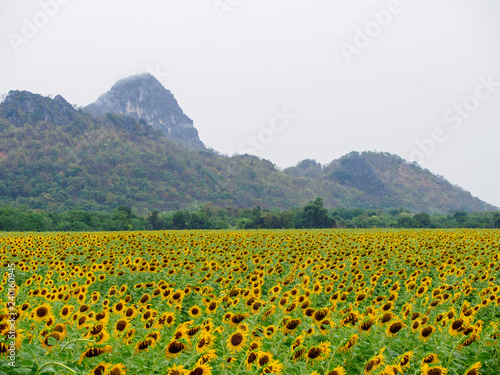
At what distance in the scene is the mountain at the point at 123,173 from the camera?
75625 mm

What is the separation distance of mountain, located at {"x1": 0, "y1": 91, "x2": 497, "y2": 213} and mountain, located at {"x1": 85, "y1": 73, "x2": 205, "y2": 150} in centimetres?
7412

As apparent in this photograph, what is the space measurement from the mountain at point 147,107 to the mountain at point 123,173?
243ft

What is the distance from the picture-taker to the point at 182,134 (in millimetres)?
195125

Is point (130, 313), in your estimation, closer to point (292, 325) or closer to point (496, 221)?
point (292, 325)

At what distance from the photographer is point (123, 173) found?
8825 cm

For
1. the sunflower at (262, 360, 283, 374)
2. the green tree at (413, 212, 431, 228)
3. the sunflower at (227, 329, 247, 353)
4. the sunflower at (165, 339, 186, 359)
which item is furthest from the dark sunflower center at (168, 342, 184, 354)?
the green tree at (413, 212, 431, 228)

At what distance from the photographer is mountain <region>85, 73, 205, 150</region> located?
626 feet

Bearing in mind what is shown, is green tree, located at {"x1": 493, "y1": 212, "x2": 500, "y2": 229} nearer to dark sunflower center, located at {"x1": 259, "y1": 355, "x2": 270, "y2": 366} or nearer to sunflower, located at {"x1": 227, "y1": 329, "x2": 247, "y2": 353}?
sunflower, located at {"x1": 227, "y1": 329, "x2": 247, "y2": 353}

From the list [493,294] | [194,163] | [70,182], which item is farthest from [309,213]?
[194,163]

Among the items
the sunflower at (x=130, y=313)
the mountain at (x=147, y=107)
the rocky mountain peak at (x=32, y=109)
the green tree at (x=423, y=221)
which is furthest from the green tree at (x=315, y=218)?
the mountain at (x=147, y=107)

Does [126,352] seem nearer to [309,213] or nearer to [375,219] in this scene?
[309,213]

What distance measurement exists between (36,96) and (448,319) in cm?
12132

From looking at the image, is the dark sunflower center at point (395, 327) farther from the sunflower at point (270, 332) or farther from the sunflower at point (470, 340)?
the sunflower at point (270, 332)

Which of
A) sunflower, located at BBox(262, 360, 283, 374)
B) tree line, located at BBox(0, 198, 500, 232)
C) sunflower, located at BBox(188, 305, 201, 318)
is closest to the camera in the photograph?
sunflower, located at BBox(262, 360, 283, 374)
